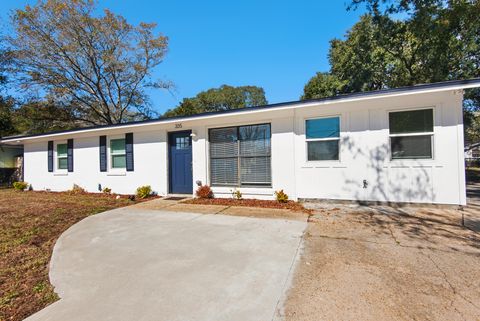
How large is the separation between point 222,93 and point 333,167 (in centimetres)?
2894

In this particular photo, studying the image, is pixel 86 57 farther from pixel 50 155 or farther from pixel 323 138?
pixel 323 138

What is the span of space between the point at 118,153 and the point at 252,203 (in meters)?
6.25

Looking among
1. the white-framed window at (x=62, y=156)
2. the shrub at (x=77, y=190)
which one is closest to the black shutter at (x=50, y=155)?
the white-framed window at (x=62, y=156)

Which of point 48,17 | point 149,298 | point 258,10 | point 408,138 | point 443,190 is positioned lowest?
point 149,298

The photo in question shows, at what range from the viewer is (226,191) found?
796 cm

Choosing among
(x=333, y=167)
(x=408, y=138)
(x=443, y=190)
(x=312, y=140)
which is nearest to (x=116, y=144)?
(x=312, y=140)

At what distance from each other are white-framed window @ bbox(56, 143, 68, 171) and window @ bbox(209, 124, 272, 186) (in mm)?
7620

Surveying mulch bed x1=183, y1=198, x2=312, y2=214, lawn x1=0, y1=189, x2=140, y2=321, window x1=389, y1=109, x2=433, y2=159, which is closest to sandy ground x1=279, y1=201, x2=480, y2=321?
mulch bed x1=183, y1=198, x2=312, y2=214

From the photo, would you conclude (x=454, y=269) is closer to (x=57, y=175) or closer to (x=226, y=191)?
(x=226, y=191)

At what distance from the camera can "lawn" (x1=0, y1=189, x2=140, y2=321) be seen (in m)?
2.43

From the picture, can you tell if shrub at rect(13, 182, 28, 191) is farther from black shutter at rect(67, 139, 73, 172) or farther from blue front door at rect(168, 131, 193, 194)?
blue front door at rect(168, 131, 193, 194)

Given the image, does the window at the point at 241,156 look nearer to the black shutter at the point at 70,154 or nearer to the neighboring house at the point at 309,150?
the neighboring house at the point at 309,150

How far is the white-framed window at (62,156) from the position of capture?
11.1m

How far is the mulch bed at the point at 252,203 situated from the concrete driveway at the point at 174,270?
4.62 feet
